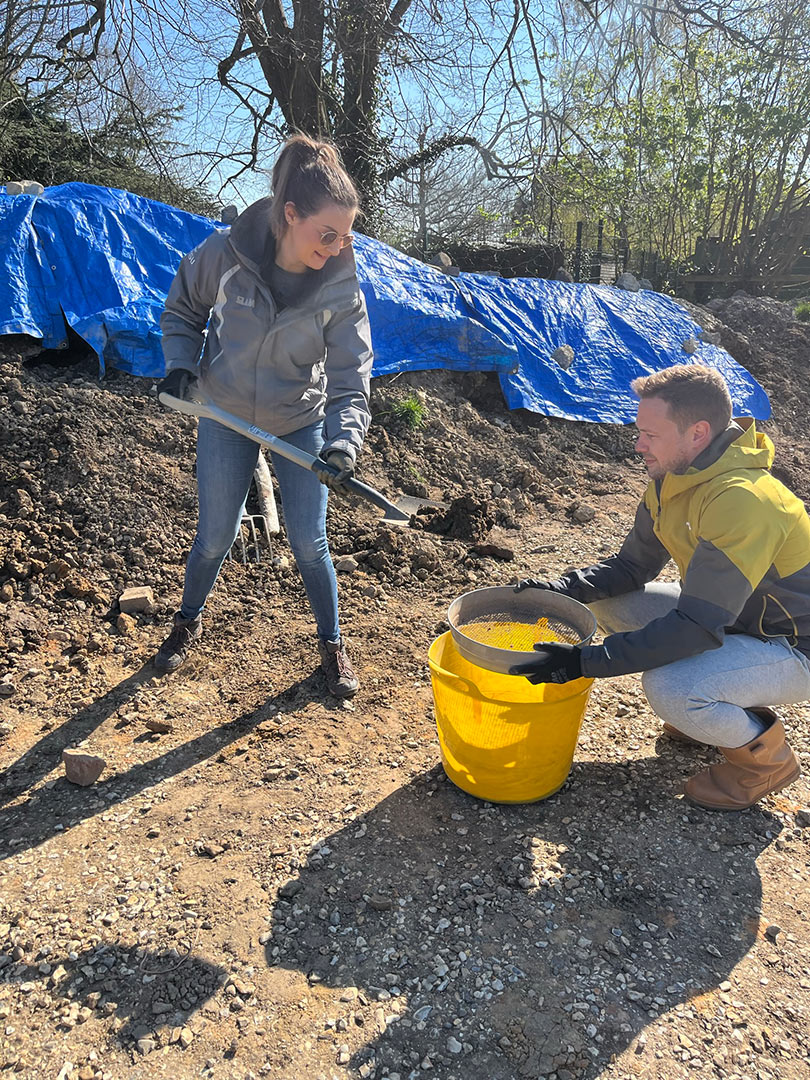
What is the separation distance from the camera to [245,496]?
2.56 metres

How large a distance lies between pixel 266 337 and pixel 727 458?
4.64 feet

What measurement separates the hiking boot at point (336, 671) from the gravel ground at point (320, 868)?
61 millimetres

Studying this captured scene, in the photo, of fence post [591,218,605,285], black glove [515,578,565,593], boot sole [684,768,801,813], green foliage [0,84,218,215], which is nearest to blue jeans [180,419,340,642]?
black glove [515,578,565,593]

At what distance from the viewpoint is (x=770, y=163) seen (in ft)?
38.8

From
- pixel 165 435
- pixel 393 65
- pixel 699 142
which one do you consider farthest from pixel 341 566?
pixel 699 142

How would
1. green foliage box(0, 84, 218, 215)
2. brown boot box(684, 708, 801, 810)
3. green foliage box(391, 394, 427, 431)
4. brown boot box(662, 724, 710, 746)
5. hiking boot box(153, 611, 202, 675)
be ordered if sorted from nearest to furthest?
brown boot box(684, 708, 801, 810)
brown boot box(662, 724, 710, 746)
hiking boot box(153, 611, 202, 675)
green foliage box(391, 394, 427, 431)
green foliage box(0, 84, 218, 215)

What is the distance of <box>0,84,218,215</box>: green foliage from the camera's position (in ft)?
22.9

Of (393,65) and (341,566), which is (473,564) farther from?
(393,65)

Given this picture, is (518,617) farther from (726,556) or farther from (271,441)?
(271,441)

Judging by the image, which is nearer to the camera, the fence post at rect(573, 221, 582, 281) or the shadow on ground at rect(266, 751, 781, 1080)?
the shadow on ground at rect(266, 751, 781, 1080)

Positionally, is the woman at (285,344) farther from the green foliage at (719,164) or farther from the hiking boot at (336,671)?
the green foliage at (719,164)

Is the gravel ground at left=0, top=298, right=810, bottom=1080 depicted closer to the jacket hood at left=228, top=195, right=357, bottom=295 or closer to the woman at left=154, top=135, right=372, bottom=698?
the woman at left=154, top=135, right=372, bottom=698

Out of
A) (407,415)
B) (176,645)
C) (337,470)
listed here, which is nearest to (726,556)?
(337,470)

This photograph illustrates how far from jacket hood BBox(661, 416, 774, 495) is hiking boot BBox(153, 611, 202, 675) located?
1.90 metres
